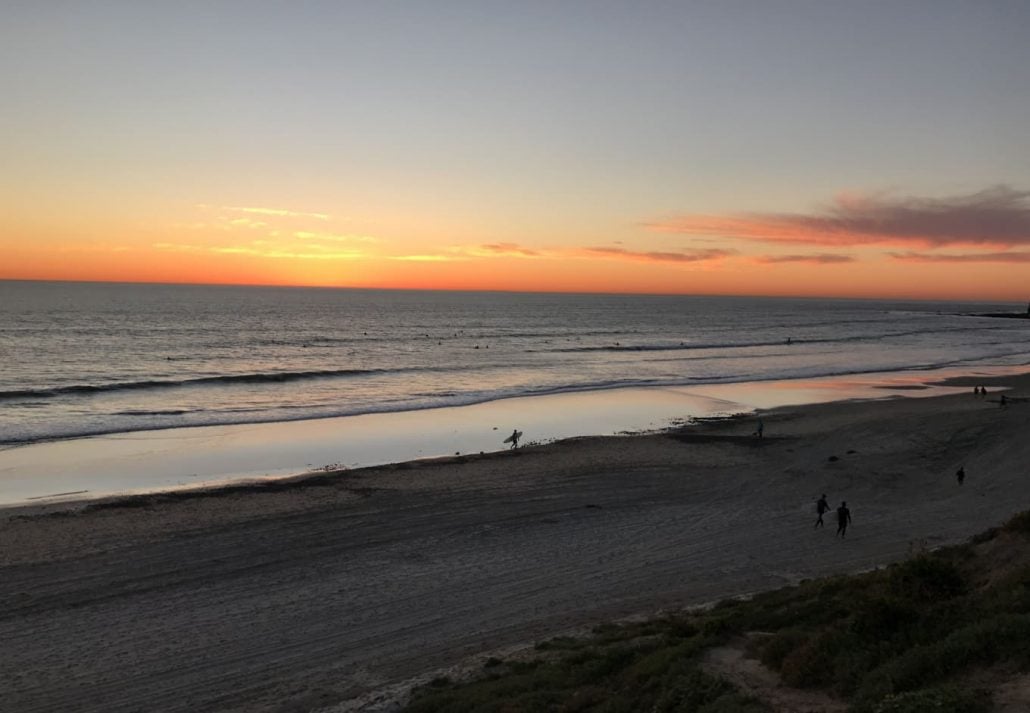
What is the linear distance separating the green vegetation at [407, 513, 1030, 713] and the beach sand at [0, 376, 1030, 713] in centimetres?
188

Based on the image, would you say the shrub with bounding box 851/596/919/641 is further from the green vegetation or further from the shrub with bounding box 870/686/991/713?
the shrub with bounding box 870/686/991/713

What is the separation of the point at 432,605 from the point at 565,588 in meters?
2.80

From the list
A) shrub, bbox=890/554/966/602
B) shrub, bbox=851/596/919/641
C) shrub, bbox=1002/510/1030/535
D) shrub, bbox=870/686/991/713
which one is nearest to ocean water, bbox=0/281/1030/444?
shrub, bbox=890/554/966/602

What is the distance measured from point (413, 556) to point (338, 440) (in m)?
16.3

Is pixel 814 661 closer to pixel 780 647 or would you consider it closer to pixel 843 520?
pixel 780 647

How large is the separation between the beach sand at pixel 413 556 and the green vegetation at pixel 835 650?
6.18ft

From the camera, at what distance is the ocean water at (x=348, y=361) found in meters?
40.7

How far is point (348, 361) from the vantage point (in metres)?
65.8

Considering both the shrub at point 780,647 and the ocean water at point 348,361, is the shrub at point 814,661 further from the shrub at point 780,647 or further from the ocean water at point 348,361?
the ocean water at point 348,361

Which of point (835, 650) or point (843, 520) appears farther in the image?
point (843, 520)

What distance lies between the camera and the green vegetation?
7367mm

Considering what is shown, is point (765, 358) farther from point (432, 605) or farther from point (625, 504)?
point (432, 605)

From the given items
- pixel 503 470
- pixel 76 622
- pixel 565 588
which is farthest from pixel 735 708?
pixel 503 470

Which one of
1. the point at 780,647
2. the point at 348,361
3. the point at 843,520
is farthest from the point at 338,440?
the point at 348,361
